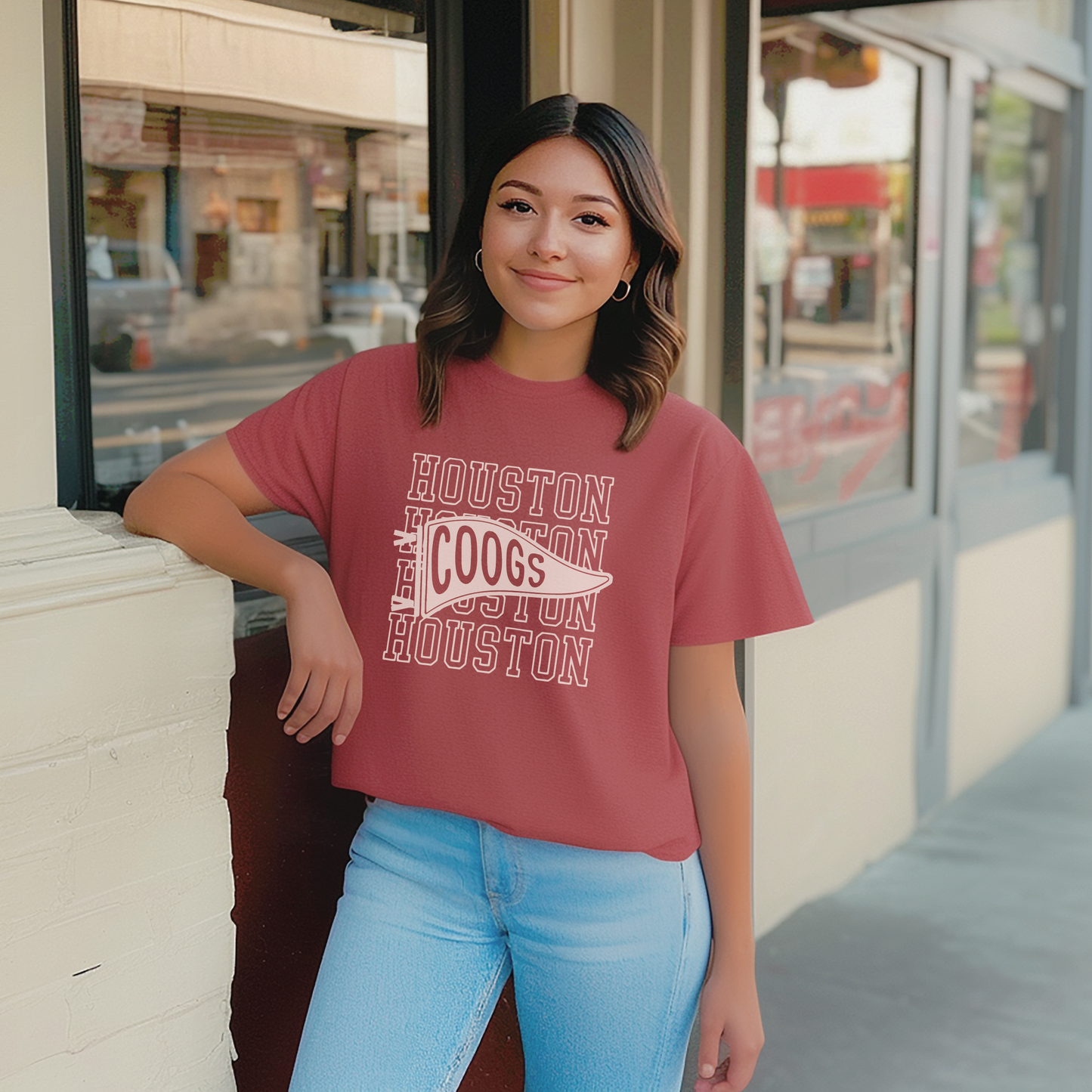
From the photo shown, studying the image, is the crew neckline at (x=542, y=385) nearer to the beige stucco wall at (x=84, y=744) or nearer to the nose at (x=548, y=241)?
the nose at (x=548, y=241)

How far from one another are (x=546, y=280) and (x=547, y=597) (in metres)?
0.36

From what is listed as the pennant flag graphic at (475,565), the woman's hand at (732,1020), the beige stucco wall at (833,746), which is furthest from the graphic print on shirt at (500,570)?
the beige stucco wall at (833,746)

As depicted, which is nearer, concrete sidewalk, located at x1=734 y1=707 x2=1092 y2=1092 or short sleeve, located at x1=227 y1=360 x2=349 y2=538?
short sleeve, located at x1=227 y1=360 x2=349 y2=538

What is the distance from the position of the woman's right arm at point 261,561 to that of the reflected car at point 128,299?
0.62 metres

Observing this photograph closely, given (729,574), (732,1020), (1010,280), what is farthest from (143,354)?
(1010,280)

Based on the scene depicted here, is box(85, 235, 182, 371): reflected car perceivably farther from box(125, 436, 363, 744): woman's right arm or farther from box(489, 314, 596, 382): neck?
box(489, 314, 596, 382): neck

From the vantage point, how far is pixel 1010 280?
19.9 feet

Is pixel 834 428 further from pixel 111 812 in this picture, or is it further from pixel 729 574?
pixel 111 812

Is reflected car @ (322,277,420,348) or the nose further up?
the nose

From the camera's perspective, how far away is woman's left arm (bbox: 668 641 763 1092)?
1.71 m

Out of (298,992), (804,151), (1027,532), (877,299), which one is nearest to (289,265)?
(298,992)

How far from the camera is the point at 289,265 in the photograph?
9.47 feet

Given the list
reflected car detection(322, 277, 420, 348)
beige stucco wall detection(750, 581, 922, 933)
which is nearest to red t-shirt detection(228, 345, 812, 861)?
reflected car detection(322, 277, 420, 348)

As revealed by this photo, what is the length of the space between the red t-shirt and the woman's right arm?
0.14 feet
